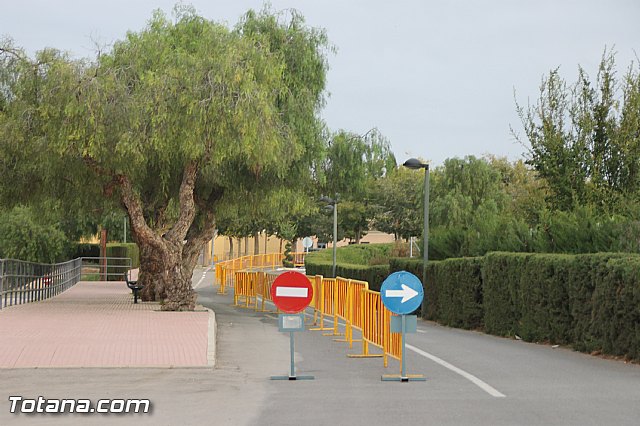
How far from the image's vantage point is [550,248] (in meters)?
22.9

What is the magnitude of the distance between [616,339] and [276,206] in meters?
17.0

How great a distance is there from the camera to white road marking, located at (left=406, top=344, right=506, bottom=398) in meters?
11.0

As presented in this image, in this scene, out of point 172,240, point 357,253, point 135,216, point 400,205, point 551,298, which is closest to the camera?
point 551,298

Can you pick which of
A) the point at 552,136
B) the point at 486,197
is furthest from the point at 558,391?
the point at 486,197

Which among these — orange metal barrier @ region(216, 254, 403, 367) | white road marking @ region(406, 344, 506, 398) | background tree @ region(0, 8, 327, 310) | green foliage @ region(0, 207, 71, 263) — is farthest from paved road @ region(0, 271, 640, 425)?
green foliage @ region(0, 207, 71, 263)

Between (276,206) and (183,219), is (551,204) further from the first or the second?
(183,219)

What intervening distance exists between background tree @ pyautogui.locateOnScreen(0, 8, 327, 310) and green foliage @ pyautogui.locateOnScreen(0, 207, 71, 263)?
4150cm

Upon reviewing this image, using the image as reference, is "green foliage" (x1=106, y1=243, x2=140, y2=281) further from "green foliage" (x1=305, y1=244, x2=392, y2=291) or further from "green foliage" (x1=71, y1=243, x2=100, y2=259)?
"green foliage" (x1=71, y1=243, x2=100, y2=259)

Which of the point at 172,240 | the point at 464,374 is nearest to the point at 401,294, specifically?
the point at 464,374

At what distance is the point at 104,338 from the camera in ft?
55.3

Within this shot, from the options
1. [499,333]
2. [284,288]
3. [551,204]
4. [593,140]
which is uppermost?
[593,140]

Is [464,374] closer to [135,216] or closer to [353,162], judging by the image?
[135,216]

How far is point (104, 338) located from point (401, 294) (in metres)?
6.91

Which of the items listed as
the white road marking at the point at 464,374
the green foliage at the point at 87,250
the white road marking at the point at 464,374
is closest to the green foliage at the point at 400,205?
the green foliage at the point at 87,250
